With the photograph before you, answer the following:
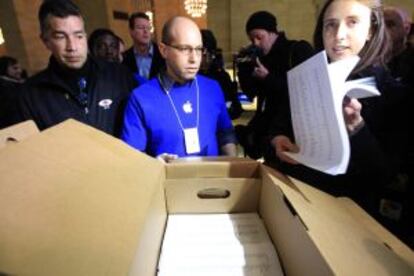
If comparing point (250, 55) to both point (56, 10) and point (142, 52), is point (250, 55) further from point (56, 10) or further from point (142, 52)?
point (56, 10)

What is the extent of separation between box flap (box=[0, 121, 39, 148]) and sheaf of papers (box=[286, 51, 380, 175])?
0.59 meters

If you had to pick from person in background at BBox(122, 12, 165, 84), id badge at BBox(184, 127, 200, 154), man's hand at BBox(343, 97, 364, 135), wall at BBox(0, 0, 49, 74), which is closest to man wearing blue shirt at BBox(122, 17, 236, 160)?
id badge at BBox(184, 127, 200, 154)

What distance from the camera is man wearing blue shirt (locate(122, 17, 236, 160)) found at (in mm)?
1172

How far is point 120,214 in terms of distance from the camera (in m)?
0.45

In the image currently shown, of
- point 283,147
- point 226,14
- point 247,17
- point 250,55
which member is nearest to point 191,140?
point 283,147

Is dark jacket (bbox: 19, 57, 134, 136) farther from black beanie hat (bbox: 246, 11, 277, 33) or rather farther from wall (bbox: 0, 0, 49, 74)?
wall (bbox: 0, 0, 49, 74)

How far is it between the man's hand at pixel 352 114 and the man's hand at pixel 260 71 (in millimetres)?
1194

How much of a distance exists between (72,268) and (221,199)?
0.47 metres

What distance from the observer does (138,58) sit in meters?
2.53

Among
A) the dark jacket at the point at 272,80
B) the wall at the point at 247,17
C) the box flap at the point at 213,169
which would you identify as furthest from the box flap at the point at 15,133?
the wall at the point at 247,17

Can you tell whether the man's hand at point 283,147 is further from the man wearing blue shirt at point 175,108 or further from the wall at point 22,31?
the wall at point 22,31

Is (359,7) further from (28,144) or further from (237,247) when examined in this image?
(28,144)

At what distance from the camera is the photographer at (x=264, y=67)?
68.6 inches

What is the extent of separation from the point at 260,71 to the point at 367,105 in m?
1.14
